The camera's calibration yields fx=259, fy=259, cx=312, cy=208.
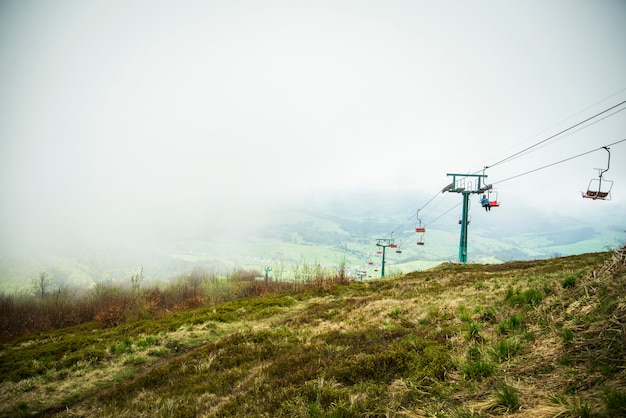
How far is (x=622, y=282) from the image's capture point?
218 inches

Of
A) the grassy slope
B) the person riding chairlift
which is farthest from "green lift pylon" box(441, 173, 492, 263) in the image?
the grassy slope

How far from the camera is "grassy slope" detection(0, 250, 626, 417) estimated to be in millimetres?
4031

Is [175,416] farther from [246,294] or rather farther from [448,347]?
[246,294]

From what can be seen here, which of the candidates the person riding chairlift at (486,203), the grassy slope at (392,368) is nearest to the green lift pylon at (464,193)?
the person riding chairlift at (486,203)

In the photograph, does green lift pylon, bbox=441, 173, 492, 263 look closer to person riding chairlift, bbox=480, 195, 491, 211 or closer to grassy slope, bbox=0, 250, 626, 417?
person riding chairlift, bbox=480, 195, 491, 211

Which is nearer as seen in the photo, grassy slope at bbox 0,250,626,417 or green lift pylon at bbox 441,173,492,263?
grassy slope at bbox 0,250,626,417

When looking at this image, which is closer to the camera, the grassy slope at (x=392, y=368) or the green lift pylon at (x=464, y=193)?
the grassy slope at (x=392, y=368)

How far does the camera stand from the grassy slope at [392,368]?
4031 millimetres

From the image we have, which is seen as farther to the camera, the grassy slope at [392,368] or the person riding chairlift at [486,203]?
the person riding chairlift at [486,203]

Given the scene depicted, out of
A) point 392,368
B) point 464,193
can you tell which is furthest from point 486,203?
point 392,368

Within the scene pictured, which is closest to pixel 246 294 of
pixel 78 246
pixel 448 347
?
pixel 448 347

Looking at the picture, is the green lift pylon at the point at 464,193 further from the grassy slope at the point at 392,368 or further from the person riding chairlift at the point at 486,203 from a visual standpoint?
the grassy slope at the point at 392,368

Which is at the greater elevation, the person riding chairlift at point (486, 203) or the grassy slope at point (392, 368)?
the person riding chairlift at point (486, 203)

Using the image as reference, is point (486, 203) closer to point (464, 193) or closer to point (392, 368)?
point (464, 193)
